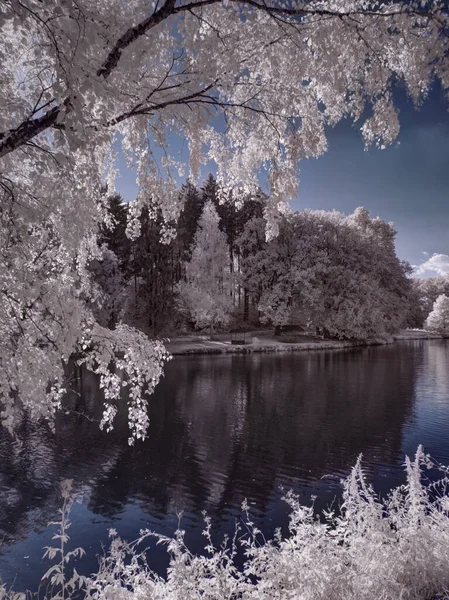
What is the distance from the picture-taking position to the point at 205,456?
13391 millimetres

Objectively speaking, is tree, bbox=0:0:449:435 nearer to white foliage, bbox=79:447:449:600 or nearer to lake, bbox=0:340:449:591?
white foliage, bbox=79:447:449:600

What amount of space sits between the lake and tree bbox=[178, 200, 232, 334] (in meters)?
16.1

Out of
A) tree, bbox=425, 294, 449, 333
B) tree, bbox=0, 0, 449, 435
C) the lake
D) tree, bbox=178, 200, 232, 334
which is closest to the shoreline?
tree, bbox=178, 200, 232, 334

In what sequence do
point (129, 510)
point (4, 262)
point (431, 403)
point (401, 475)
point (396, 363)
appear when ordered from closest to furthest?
point (4, 262)
point (129, 510)
point (401, 475)
point (431, 403)
point (396, 363)

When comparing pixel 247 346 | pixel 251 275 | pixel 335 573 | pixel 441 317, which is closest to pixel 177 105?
pixel 335 573

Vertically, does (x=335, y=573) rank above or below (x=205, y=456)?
above

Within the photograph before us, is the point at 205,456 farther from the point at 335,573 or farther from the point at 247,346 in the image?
the point at 247,346

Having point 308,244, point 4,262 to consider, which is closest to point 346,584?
point 4,262

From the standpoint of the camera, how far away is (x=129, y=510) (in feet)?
33.1

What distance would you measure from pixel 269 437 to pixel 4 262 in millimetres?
12419

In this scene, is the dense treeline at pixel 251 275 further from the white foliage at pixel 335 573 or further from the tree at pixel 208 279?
the white foliage at pixel 335 573

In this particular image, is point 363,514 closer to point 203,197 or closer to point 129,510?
point 129,510

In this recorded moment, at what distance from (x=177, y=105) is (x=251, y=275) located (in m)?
42.3

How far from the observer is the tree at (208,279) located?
4044 cm
